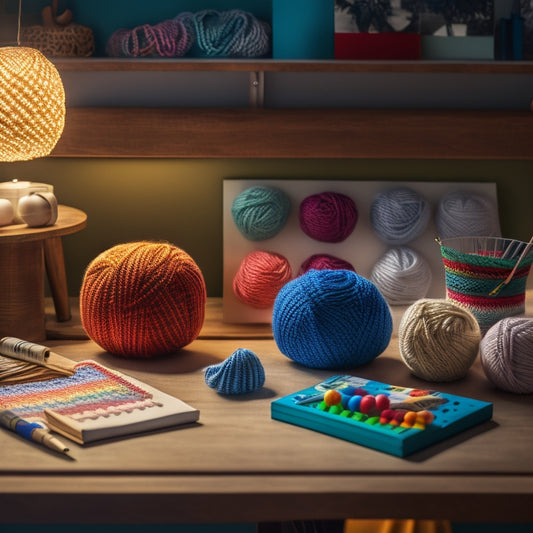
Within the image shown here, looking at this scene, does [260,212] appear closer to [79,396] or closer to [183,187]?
[183,187]

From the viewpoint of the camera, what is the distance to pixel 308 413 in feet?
3.24

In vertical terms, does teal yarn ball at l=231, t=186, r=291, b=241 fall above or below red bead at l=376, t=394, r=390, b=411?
above

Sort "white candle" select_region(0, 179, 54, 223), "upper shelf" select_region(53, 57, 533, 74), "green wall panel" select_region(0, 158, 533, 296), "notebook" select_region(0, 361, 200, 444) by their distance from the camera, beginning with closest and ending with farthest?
"notebook" select_region(0, 361, 200, 444), "white candle" select_region(0, 179, 54, 223), "upper shelf" select_region(53, 57, 533, 74), "green wall panel" select_region(0, 158, 533, 296)

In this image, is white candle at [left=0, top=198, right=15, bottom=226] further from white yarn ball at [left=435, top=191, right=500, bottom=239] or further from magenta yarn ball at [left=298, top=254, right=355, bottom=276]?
white yarn ball at [left=435, top=191, right=500, bottom=239]

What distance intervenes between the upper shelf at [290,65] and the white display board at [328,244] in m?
0.22

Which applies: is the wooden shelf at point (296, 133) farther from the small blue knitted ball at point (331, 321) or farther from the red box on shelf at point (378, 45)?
the small blue knitted ball at point (331, 321)

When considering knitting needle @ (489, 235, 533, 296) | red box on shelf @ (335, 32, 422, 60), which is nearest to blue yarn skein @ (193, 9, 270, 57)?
red box on shelf @ (335, 32, 422, 60)

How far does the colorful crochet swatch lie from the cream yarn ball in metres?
0.36

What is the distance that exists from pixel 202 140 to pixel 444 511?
0.89 meters

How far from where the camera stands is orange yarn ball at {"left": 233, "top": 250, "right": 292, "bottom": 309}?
1.47m

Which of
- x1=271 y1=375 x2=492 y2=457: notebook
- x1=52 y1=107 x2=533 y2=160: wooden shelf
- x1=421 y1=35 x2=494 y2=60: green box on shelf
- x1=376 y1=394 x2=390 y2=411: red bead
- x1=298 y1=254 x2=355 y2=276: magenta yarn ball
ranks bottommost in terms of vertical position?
x1=271 y1=375 x2=492 y2=457: notebook

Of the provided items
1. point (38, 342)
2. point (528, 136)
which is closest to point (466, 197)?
point (528, 136)

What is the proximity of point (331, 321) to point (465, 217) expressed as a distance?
485mm

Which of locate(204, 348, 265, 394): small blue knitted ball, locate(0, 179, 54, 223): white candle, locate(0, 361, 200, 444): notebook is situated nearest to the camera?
locate(0, 361, 200, 444): notebook
